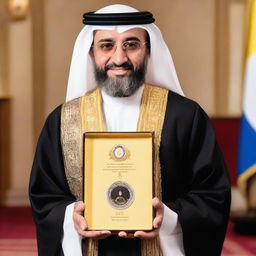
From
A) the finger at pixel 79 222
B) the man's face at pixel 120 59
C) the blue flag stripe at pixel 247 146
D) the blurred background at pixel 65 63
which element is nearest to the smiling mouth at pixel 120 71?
the man's face at pixel 120 59

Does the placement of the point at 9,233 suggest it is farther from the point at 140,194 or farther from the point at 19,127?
the point at 140,194

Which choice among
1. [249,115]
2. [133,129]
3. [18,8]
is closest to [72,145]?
[133,129]

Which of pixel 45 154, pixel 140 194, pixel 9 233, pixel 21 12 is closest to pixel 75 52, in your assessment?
pixel 45 154

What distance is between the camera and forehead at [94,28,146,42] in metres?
3.26

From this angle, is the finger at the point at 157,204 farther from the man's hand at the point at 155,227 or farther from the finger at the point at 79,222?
the finger at the point at 79,222

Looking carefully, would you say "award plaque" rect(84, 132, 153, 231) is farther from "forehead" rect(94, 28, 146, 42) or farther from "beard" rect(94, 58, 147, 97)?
"forehead" rect(94, 28, 146, 42)

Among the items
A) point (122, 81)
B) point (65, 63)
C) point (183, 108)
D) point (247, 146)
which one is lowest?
point (247, 146)

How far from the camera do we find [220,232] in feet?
11.0

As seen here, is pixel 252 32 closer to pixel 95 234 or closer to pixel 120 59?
pixel 120 59

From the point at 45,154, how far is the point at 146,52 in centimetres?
59

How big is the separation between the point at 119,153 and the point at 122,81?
1.03 ft

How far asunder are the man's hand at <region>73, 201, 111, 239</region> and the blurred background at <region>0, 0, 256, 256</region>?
7.35m

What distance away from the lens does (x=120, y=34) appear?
3.26 meters

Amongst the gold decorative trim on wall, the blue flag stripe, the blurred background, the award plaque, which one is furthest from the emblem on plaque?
the gold decorative trim on wall
